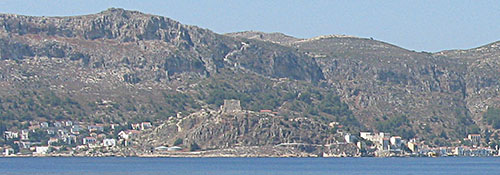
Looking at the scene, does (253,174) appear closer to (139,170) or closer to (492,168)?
(139,170)

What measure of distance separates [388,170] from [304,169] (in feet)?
34.1

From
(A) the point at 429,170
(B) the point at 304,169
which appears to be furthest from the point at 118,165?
(A) the point at 429,170

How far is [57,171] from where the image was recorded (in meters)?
174

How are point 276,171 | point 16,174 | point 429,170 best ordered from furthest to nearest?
point 429,170
point 276,171
point 16,174

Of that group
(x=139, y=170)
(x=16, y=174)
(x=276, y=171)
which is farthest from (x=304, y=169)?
(x=16, y=174)

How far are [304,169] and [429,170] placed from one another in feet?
53.2

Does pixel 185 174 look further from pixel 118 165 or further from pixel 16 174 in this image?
pixel 118 165

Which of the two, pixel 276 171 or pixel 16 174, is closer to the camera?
pixel 16 174

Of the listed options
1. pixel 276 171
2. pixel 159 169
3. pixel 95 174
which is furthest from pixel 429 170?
pixel 95 174

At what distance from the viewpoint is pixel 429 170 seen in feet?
619

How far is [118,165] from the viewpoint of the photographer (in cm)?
19638

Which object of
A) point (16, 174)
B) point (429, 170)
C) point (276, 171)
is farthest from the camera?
point (429, 170)

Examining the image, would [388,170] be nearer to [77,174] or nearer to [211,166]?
[211,166]

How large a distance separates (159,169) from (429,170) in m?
34.0
